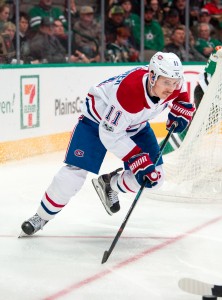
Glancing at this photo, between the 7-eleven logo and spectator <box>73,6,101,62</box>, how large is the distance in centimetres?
88

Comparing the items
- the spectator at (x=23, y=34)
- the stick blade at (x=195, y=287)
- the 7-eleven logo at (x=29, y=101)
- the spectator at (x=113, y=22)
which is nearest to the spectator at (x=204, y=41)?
the spectator at (x=113, y=22)

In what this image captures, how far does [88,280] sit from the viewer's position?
2.77 meters

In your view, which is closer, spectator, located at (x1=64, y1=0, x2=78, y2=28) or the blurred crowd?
the blurred crowd

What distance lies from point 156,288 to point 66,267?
43 cm

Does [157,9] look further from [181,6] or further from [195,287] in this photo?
[195,287]

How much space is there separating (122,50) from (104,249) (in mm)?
4125

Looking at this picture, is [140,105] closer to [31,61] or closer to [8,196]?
[8,196]

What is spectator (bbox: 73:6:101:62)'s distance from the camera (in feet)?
22.1

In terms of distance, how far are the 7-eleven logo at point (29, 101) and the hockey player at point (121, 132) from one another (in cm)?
228

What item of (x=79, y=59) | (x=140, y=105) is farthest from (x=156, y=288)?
(x=79, y=59)

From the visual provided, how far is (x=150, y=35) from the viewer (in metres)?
7.47

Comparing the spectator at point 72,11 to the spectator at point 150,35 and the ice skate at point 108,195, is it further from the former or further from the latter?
the ice skate at point 108,195

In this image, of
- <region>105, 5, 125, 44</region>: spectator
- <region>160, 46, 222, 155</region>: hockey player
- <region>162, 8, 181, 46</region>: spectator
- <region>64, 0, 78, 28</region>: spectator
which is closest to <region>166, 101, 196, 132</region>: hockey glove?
<region>160, 46, 222, 155</region>: hockey player

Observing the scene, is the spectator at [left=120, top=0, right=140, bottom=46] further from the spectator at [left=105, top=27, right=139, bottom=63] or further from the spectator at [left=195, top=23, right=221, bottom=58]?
the spectator at [left=195, top=23, right=221, bottom=58]
